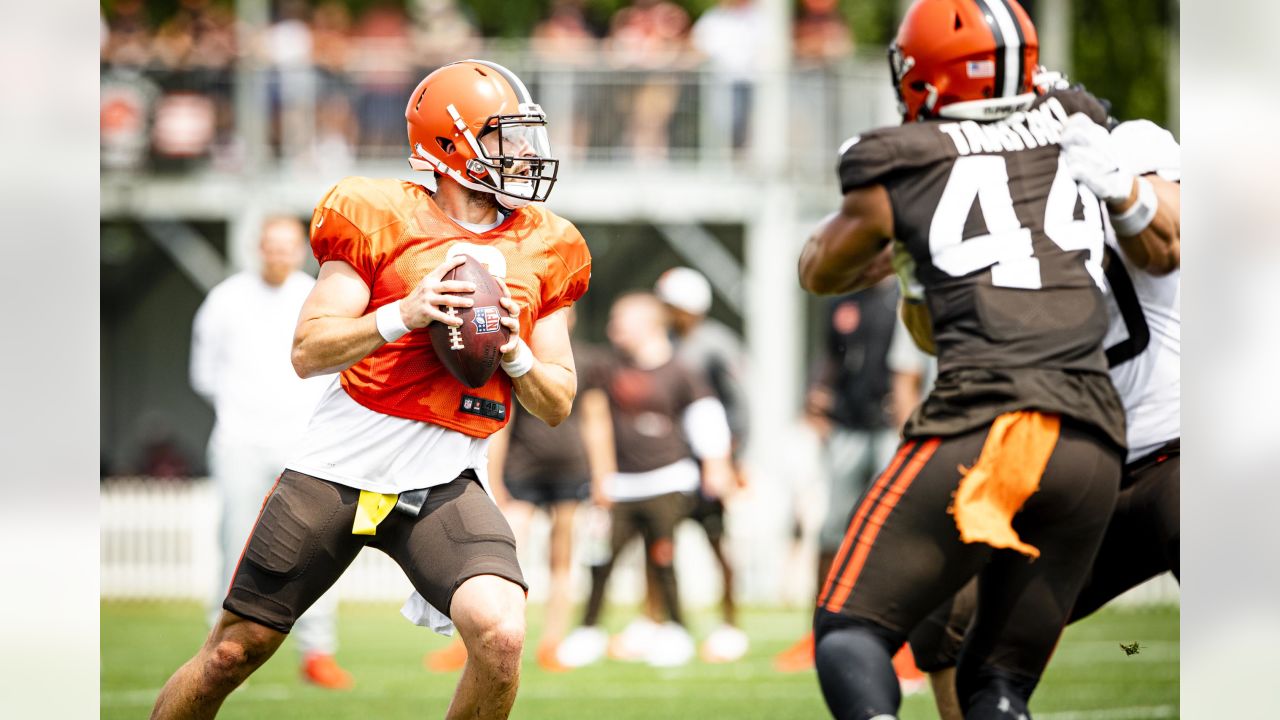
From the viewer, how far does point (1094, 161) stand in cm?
378

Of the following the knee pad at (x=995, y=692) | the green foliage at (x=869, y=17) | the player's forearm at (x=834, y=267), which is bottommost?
the knee pad at (x=995, y=692)

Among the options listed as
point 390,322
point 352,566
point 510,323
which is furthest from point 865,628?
point 352,566

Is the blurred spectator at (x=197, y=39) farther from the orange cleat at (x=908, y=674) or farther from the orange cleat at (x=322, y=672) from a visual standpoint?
the orange cleat at (x=908, y=674)

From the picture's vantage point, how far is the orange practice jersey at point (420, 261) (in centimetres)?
388

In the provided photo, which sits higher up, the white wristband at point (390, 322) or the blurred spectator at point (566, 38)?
the blurred spectator at point (566, 38)

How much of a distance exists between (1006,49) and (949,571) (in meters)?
1.24

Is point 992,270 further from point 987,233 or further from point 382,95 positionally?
point 382,95

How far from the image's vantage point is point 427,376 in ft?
13.2

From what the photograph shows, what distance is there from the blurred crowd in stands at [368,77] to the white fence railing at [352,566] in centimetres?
441

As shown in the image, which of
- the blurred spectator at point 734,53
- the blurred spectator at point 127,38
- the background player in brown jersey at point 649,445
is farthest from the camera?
the blurred spectator at point 127,38

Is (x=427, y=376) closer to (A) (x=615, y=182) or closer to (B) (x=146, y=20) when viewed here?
(A) (x=615, y=182)

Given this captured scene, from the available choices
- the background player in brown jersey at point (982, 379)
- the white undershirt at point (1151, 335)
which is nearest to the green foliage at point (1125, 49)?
the white undershirt at point (1151, 335)
